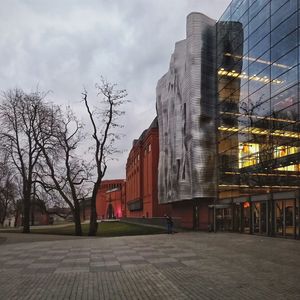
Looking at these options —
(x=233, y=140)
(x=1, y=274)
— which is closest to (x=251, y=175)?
(x=233, y=140)

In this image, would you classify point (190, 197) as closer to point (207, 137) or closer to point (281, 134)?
point (207, 137)

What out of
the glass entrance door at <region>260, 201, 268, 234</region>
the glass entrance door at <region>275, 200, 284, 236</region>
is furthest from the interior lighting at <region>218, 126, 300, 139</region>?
the glass entrance door at <region>260, 201, 268, 234</region>

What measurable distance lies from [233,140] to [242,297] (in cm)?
2737

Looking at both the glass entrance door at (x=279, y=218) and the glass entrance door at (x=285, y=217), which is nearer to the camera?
the glass entrance door at (x=285, y=217)

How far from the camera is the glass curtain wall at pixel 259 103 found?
27.2 metres

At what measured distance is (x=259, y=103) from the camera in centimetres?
3152

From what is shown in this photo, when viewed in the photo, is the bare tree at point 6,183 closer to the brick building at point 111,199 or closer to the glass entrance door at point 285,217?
the glass entrance door at point 285,217

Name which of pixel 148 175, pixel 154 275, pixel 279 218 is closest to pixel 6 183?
pixel 148 175

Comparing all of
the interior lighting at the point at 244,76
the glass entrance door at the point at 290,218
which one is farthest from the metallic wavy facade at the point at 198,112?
the glass entrance door at the point at 290,218

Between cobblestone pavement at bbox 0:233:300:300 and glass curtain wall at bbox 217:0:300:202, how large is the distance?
9739 mm

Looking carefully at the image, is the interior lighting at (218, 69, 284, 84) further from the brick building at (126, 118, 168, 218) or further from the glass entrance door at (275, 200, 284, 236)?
the brick building at (126, 118, 168, 218)

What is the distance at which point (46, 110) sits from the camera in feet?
133

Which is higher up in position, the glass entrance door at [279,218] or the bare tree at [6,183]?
the bare tree at [6,183]

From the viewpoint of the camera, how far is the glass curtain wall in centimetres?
2719
